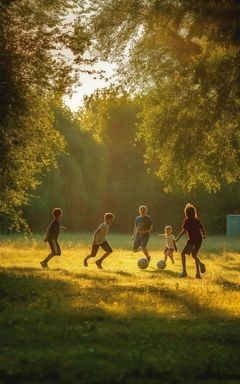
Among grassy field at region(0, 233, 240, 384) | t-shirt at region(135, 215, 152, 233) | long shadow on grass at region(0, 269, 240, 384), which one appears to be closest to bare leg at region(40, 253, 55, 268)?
grassy field at region(0, 233, 240, 384)

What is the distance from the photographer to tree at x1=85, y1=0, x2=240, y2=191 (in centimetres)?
1847

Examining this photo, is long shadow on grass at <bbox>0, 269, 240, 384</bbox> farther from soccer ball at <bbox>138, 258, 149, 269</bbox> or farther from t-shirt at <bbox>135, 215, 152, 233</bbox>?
t-shirt at <bbox>135, 215, 152, 233</bbox>

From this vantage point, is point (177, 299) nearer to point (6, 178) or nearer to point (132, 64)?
point (6, 178)

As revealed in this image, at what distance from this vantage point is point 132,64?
71.9 ft

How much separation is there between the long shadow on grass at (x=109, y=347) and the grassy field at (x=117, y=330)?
0.4 inches

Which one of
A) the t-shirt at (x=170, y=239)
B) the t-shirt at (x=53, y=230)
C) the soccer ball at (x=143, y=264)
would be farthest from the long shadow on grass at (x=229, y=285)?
the t-shirt at (x=170, y=239)

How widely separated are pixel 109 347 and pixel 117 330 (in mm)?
1200

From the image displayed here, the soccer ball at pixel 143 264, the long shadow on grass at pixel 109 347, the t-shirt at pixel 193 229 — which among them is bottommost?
the long shadow on grass at pixel 109 347

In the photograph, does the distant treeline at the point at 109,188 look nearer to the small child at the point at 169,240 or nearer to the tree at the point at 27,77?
the small child at the point at 169,240

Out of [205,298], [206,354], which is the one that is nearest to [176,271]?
[205,298]

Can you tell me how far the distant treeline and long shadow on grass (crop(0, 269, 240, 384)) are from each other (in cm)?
4544

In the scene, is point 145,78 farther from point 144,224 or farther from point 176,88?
point 144,224

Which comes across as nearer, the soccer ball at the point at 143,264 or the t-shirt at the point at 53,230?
the t-shirt at the point at 53,230

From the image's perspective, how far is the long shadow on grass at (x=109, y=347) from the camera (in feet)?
21.1
